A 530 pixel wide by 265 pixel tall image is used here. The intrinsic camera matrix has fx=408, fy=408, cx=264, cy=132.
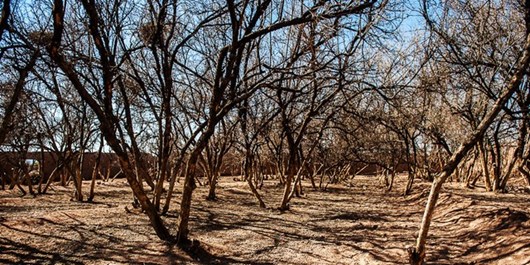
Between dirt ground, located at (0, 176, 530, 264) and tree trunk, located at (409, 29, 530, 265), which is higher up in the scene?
tree trunk, located at (409, 29, 530, 265)

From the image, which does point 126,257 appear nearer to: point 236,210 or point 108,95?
point 108,95

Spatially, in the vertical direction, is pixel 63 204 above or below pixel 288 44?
below

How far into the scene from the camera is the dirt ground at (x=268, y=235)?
17.6 feet

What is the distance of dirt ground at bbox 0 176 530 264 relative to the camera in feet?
17.6

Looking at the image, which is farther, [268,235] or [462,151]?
[268,235]

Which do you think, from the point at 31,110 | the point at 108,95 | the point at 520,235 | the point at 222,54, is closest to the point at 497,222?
the point at 520,235

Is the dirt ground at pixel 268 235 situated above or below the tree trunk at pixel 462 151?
below

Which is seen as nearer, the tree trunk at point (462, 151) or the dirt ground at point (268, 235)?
the tree trunk at point (462, 151)

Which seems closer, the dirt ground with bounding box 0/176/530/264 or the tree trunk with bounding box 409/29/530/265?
the tree trunk with bounding box 409/29/530/265

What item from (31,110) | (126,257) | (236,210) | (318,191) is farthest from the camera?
(318,191)

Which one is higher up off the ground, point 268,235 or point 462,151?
point 462,151

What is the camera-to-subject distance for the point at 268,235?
270 inches

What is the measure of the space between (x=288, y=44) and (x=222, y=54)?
13.6ft

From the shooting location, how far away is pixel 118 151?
17.6 ft
